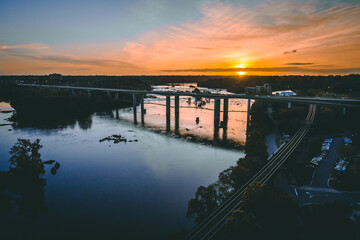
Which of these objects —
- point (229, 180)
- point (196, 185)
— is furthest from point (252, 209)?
point (196, 185)

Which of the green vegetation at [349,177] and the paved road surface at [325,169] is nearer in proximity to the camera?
the green vegetation at [349,177]

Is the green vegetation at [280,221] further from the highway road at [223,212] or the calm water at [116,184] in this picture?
the calm water at [116,184]

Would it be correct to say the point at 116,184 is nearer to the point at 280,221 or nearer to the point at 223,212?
the point at 223,212

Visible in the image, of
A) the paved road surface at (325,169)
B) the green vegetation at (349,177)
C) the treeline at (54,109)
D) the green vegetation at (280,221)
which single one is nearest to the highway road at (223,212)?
the green vegetation at (280,221)

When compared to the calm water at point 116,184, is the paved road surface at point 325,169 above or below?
above

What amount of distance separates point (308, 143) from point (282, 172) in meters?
15.4

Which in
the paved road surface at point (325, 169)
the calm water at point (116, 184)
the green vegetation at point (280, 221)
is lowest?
the calm water at point (116, 184)

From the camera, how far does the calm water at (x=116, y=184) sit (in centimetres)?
1812

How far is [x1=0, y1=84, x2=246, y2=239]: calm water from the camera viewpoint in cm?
1812

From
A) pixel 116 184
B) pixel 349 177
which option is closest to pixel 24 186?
pixel 116 184

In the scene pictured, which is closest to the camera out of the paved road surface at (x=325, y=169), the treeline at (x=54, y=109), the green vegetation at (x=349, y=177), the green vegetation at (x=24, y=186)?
the green vegetation at (x=349, y=177)

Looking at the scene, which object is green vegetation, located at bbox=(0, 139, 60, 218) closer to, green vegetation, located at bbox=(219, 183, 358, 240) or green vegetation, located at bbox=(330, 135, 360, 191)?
A: green vegetation, located at bbox=(219, 183, 358, 240)

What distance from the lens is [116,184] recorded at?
25.3 meters

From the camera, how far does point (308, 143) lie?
35688 millimetres
